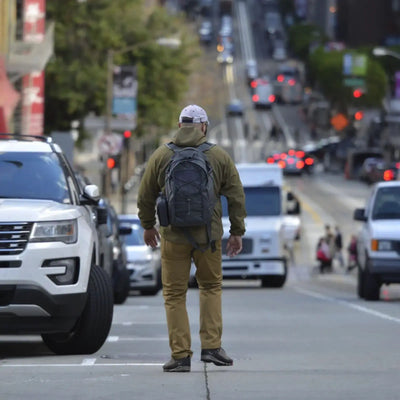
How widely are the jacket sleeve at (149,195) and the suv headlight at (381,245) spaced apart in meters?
12.7

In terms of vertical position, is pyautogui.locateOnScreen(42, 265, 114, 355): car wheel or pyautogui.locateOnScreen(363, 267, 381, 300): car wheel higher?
pyautogui.locateOnScreen(42, 265, 114, 355): car wheel

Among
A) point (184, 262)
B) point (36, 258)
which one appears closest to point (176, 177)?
point (184, 262)

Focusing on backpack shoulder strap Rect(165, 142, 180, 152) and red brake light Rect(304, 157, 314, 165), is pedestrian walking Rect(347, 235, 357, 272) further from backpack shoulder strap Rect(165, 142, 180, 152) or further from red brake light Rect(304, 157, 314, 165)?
red brake light Rect(304, 157, 314, 165)

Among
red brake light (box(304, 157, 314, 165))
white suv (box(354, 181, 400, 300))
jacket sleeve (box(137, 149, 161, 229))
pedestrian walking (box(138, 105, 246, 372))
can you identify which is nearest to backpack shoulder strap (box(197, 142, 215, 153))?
pedestrian walking (box(138, 105, 246, 372))

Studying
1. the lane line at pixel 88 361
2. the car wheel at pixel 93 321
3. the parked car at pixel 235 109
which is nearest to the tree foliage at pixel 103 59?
the car wheel at pixel 93 321

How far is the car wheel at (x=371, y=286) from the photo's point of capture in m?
24.5

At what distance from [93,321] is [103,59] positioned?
51885mm

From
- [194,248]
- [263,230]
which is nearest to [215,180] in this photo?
[194,248]

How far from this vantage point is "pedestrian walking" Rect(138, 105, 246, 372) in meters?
11.5

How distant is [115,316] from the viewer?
2038 cm

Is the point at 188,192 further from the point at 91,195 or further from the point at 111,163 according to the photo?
the point at 111,163

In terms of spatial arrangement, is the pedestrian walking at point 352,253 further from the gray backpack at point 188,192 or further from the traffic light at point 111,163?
the gray backpack at point 188,192

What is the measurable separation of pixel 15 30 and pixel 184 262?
40817 mm

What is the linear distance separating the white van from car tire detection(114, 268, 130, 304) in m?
7.81
